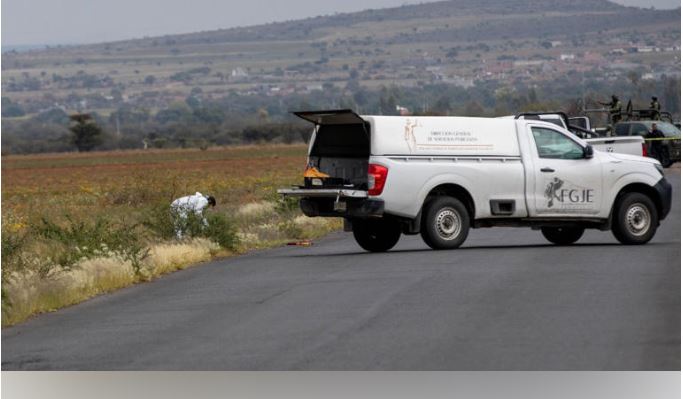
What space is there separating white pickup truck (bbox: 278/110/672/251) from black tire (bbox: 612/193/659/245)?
0.01 meters

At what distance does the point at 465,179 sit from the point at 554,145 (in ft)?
5.10

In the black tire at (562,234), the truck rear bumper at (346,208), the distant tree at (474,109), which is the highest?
the truck rear bumper at (346,208)

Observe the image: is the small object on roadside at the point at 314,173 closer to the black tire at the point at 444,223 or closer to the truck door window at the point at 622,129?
the black tire at the point at 444,223

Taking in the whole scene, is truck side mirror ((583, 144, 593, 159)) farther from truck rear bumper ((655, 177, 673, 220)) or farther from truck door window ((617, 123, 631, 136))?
truck door window ((617, 123, 631, 136))

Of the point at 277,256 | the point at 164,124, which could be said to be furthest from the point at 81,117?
the point at 277,256

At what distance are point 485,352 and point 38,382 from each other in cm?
340

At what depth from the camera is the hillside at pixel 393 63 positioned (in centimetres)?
9806

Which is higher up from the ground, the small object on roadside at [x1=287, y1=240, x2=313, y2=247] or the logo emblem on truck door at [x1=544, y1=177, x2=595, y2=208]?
the logo emblem on truck door at [x1=544, y1=177, x2=595, y2=208]

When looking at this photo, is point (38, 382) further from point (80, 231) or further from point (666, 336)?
point (80, 231)

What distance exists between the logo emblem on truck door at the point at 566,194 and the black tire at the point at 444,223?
1.22 metres

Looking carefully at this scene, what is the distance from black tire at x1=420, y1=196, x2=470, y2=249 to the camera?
2186 centimetres

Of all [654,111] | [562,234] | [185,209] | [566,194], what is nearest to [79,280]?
[185,209]

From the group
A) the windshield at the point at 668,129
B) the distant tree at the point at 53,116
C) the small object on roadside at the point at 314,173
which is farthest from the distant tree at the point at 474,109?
the small object on roadside at the point at 314,173

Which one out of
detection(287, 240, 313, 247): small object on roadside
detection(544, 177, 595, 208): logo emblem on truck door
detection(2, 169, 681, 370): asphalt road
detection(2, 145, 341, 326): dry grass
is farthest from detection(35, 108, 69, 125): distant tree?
detection(2, 169, 681, 370): asphalt road
